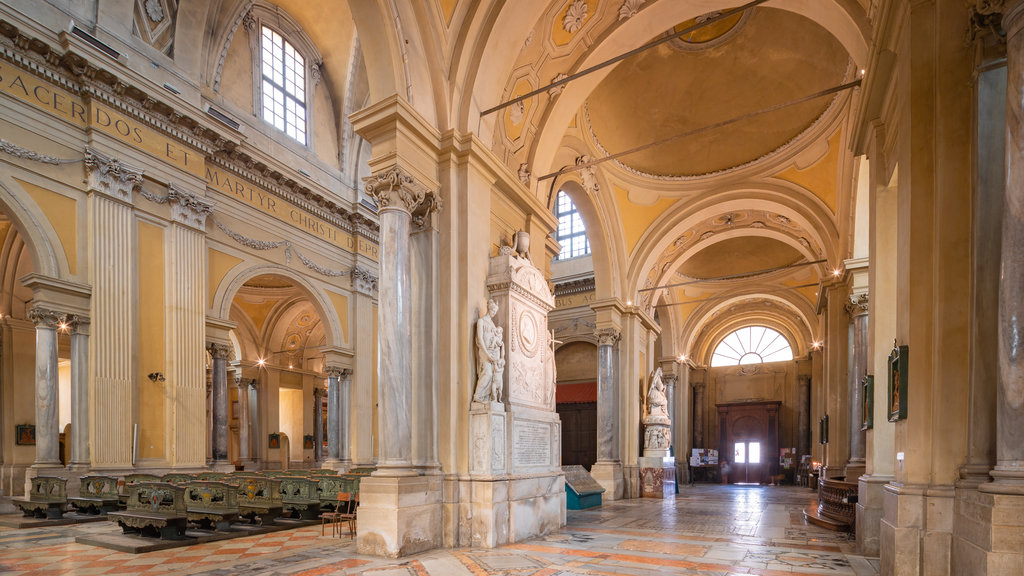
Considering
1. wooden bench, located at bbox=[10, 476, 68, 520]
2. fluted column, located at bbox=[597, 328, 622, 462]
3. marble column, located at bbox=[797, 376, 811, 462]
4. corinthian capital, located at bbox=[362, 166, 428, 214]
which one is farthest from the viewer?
marble column, located at bbox=[797, 376, 811, 462]

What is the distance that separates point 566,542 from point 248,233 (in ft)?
36.5

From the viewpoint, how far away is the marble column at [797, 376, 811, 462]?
25177mm

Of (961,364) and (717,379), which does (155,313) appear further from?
(717,379)

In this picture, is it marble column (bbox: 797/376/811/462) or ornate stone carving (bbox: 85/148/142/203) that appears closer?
ornate stone carving (bbox: 85/148/142/203)

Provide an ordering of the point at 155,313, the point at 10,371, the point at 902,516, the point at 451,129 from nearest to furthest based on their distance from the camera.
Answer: the point at 902,516, the point at 451,129, the point at 155,313, the point at 10,371

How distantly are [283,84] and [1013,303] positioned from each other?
16993 millimetres

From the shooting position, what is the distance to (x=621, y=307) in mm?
15461

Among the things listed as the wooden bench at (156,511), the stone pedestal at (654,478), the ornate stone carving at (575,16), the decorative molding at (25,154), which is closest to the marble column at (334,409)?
the decorative molding at (25,154)

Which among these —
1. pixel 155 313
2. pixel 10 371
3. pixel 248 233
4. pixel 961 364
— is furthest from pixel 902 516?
pixel 10 371

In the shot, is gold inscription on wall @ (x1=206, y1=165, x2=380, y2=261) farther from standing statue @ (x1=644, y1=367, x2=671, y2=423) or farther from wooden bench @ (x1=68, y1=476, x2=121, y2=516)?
standing statue @ (x1=644, y1=367, x2=671, y2=423)

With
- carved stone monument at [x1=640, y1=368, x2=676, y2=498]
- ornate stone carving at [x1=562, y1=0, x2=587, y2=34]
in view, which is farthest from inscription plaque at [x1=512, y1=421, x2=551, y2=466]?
carved stone monument at [x1=640, y1=368, x2=676, y2=498]

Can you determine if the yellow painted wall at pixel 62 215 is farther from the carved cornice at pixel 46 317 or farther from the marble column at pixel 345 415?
the marble column at pixel 345 415

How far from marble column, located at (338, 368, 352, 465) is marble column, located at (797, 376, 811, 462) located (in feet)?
63.7

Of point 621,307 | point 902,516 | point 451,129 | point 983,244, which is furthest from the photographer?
point 621,307
